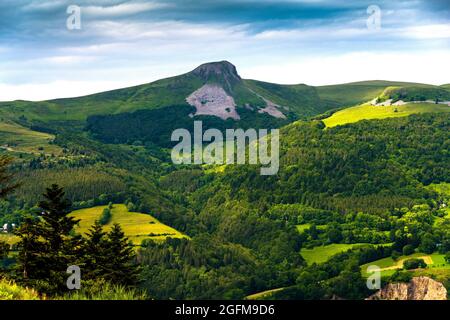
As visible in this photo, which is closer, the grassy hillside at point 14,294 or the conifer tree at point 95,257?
the grassy hillside at point 14,294

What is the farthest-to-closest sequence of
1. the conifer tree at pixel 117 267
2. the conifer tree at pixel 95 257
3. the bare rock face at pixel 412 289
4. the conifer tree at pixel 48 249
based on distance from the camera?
the bare rock face at pixel 412 289 < the conifer tree at pixel 117 267 < the conifer tree at pixel 95 257 < the conifer tree at pixel 48 249

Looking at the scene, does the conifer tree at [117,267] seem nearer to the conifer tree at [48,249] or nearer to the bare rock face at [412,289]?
the conifer tree at [48,249]

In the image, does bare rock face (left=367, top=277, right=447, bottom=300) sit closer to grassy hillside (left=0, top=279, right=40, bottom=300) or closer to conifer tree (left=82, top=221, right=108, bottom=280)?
conifer tree (left=82, top=221, right=108, bottom=280)

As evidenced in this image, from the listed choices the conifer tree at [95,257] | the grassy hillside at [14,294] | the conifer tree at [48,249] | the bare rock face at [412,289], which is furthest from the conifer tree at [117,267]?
the bare rock face at [412,289]

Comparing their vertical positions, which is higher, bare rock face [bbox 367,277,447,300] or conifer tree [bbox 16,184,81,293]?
conifer tree [bbox 16,184,81,293]

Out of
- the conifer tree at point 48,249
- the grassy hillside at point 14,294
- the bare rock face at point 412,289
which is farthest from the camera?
the bare rock face at point 412,289

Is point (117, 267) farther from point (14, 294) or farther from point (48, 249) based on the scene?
point (14, 294)

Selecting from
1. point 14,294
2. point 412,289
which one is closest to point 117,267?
point 14,294

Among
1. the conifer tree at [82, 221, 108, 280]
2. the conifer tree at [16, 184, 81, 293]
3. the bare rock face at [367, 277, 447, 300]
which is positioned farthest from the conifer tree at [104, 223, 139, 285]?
the bare rock face at [367, 277, 447, 300]

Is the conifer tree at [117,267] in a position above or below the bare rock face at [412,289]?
above

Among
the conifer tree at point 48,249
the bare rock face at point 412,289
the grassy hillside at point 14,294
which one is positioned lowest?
the bare rock face at point 412,289
